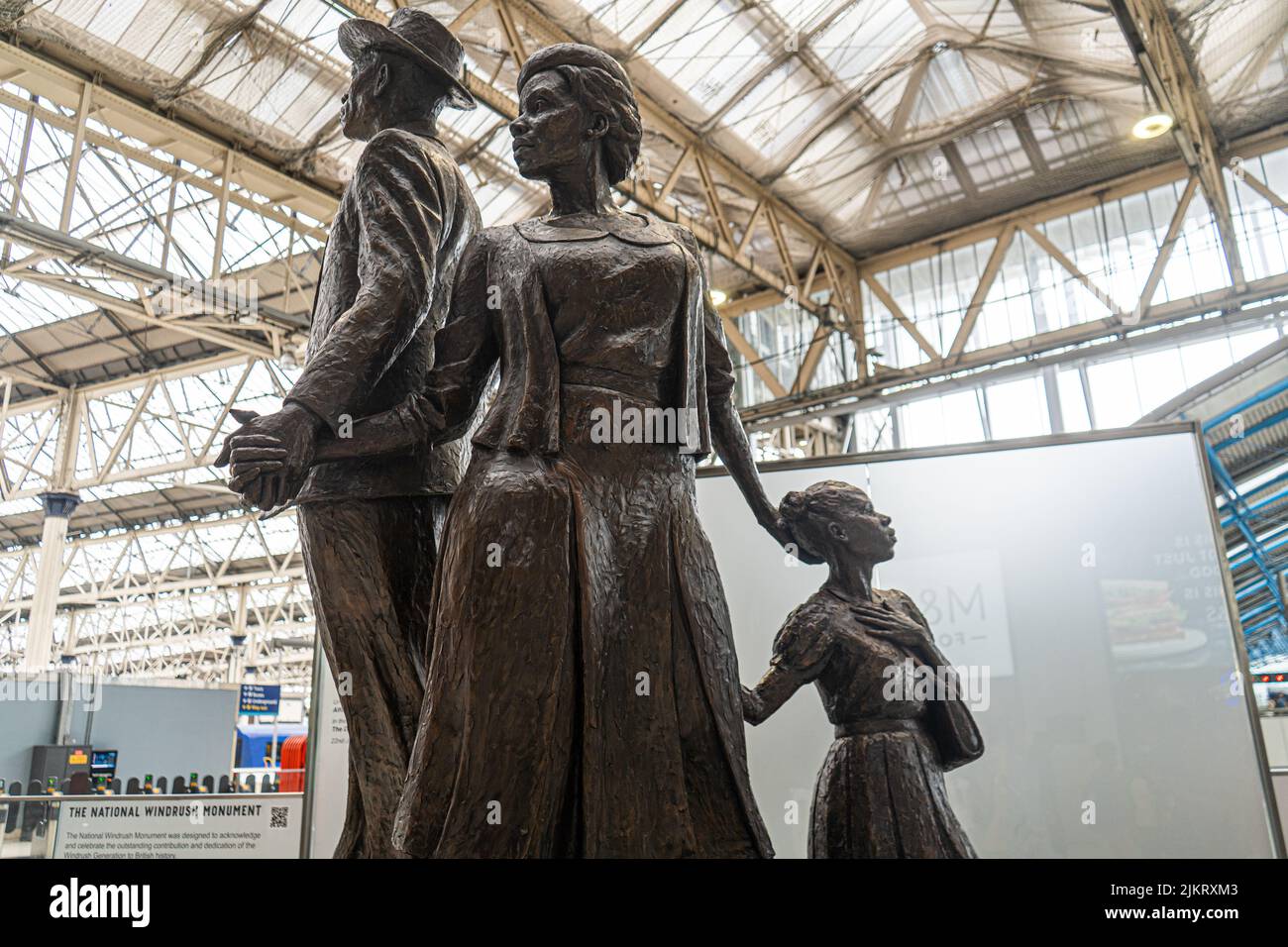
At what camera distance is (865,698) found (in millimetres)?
2699

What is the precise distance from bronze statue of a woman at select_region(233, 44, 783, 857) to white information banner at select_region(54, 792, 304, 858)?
4.96 meters

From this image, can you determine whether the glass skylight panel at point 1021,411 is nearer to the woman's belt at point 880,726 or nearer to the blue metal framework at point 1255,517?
the blue metal framework at point 1255,517

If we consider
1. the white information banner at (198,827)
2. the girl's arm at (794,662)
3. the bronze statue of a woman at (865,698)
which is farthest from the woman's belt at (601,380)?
the white information banner at (198,827)

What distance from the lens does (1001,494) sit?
5449 millimetres

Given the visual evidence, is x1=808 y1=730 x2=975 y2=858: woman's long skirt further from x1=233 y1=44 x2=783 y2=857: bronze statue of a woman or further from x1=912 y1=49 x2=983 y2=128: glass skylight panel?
x1=912 y1=49 x2=983 y2=128: glass skylight panel

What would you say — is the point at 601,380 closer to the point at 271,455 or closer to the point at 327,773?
the point at 271,455

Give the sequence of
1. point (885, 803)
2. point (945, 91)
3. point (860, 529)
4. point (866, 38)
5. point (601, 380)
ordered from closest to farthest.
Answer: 1. point (601, 380)
2. point (885, 803)
3. point (860, 529)
4. point (866, 38)
5. point (945, 91)

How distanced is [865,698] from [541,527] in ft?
3.72

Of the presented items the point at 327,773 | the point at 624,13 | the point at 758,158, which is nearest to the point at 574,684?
the point at 327,773

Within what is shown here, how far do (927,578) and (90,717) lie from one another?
12157 mm

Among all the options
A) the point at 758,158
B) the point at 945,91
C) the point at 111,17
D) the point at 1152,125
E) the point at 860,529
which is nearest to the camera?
the point at 860,529

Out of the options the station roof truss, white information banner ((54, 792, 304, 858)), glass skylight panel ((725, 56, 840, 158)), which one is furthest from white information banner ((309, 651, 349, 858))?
glass skylight panel ((725, 56, 840, 158))
